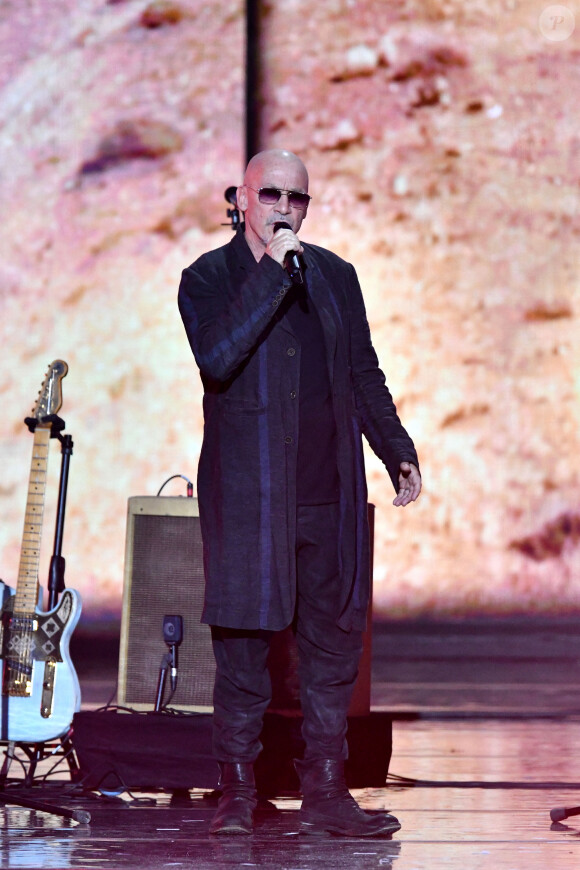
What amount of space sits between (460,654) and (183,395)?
1634 mm

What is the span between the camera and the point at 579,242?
5.64m

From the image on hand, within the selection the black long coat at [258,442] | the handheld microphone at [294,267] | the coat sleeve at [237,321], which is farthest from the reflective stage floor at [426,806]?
the handheld microphone at [294,267]

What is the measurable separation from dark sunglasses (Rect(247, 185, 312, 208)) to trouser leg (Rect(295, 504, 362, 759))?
599mm

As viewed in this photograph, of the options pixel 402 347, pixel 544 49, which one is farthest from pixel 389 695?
pixel 544 49

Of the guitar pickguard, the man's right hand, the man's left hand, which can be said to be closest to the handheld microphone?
the man's right hand

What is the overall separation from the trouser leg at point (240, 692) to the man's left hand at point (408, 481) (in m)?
0.39

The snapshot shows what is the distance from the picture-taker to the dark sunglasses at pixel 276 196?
2.46 metres

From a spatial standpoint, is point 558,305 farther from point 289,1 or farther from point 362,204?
point 289,1

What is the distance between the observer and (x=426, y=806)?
289cm

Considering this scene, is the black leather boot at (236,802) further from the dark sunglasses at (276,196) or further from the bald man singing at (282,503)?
the dark sunglasses at (276,196)

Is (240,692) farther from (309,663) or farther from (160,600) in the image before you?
(160,600)

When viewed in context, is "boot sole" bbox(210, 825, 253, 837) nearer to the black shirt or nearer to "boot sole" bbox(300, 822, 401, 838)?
"boot sole" bbox(300, 822, 401, 838)

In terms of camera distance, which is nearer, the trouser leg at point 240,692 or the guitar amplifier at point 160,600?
the trouser leg at point 240,692

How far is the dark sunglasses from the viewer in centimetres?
246
